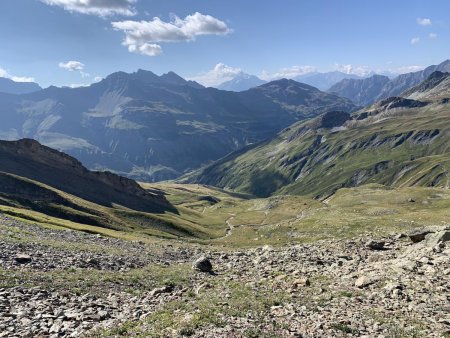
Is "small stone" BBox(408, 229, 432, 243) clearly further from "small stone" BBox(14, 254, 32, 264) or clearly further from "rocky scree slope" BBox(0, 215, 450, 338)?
"small stone" BBox(14, 254, 32, 264)

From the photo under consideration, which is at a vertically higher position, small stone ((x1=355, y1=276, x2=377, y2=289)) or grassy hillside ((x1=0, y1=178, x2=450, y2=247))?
small stone ((x1=355, y1=276, x2=377, y2=289))

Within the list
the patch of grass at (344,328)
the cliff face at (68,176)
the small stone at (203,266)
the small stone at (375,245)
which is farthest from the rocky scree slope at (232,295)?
the cliff face at (68,176)

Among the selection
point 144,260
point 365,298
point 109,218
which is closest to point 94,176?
point 109,218

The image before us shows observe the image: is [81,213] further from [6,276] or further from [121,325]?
[121,325]

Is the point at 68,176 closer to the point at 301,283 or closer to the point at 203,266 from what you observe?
the point at 203,266

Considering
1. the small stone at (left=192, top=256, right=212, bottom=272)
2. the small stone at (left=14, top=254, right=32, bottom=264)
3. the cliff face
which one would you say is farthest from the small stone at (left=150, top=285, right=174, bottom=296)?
the cliff face

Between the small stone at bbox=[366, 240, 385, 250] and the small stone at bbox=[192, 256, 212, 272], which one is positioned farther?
the small stone at bbox=[366, 240, 385, 250]

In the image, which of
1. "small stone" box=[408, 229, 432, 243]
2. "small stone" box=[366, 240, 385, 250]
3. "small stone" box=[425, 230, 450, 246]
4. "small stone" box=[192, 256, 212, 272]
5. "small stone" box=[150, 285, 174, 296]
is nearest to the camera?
"small stone" box=[150, 285, 174, 296]

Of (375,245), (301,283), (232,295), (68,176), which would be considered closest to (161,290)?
(232,295)

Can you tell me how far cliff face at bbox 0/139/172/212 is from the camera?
146750 millimetres

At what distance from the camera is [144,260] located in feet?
144

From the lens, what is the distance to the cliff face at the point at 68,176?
147 m

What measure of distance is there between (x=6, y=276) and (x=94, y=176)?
157284 millimetres

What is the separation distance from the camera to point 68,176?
161250 millimetres
